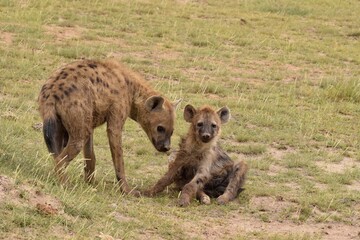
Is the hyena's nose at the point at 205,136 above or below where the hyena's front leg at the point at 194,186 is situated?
above

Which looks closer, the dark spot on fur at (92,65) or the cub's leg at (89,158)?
the dark spot on fur at (92,65)

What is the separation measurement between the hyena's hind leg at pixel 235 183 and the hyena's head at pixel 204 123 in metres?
0.32

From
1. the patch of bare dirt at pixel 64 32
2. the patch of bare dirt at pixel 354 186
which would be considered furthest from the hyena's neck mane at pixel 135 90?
the patch of bare dirt at pixel 64 32

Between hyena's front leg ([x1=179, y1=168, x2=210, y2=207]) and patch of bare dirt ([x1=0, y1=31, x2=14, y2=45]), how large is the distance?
5.16 metres

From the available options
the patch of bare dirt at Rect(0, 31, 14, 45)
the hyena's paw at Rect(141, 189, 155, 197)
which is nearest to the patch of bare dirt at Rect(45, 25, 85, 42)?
the patch of bare dirt at Rect(0, 31, 14, 45)

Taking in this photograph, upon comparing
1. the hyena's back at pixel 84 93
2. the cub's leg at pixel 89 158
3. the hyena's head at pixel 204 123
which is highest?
the hyena's back at pixel 84 93

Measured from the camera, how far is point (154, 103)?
817 centimetres

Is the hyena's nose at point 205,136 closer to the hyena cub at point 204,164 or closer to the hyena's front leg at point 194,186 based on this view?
the hyena cub at point 204,164

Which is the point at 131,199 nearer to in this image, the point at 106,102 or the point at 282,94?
the point at 106,102

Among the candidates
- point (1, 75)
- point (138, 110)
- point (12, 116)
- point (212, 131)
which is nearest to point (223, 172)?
point (212, 131)

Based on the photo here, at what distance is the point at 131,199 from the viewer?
7617 millimetres

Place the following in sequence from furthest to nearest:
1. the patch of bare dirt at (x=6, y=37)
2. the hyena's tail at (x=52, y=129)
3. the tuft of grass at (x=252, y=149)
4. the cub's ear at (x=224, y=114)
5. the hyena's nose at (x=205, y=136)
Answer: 1. the patch of bare dirt at (x=6, y=37)
2. the tuft of grass at (x=252, y=149)
3. the cub's ear at (x=224, y=114)
4. the hyena's nose at (x=205, y=136)
5. the hyena's tail at (x=52, y=129)

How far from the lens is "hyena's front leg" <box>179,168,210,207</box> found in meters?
7.72

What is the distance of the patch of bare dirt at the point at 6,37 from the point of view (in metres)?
12.5
